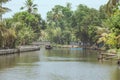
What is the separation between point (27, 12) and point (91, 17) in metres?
19.8

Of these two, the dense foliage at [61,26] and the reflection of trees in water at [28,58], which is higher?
the dense foliage at [61,26]

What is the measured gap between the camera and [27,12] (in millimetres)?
114250

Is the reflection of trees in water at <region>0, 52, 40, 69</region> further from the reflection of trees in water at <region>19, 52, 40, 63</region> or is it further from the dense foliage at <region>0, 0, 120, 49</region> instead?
the dense foliage at <region>0, 0, 120, 49</region>

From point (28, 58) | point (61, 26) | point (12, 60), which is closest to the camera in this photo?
point (12, 60)

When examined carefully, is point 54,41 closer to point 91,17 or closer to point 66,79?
point 91,17

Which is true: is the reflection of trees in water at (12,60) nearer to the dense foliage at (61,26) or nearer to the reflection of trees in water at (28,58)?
the reflection of trees in water at (28,58)

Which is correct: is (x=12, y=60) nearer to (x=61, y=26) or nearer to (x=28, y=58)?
(x=28, y=58)

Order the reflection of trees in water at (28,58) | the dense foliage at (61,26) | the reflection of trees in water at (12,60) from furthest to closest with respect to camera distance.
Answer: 1. the dense foliage at (61,26)
2. the reflection of trees in water at (28,58)
3. the reflection of trees in water at (12,60)

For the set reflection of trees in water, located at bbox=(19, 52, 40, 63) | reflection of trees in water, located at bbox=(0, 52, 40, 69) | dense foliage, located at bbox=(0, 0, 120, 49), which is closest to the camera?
reflection of trees in water, located at bbox=(0, 52, 40, 69)

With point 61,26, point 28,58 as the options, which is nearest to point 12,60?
point 28,58

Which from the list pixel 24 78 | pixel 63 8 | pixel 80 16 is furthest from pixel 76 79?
pixel 63 8

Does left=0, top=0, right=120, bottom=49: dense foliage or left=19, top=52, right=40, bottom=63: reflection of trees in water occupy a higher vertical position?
left=0, top=0, right=120, bottom=49: dense foliage

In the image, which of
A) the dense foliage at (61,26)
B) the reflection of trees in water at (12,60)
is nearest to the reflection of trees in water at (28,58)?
the reflection of trees in water at (12,60)

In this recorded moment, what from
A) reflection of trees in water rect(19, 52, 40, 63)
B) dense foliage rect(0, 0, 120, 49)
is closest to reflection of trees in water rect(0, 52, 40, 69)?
reflection of trees in water rect(19, 52, 40, 63)
